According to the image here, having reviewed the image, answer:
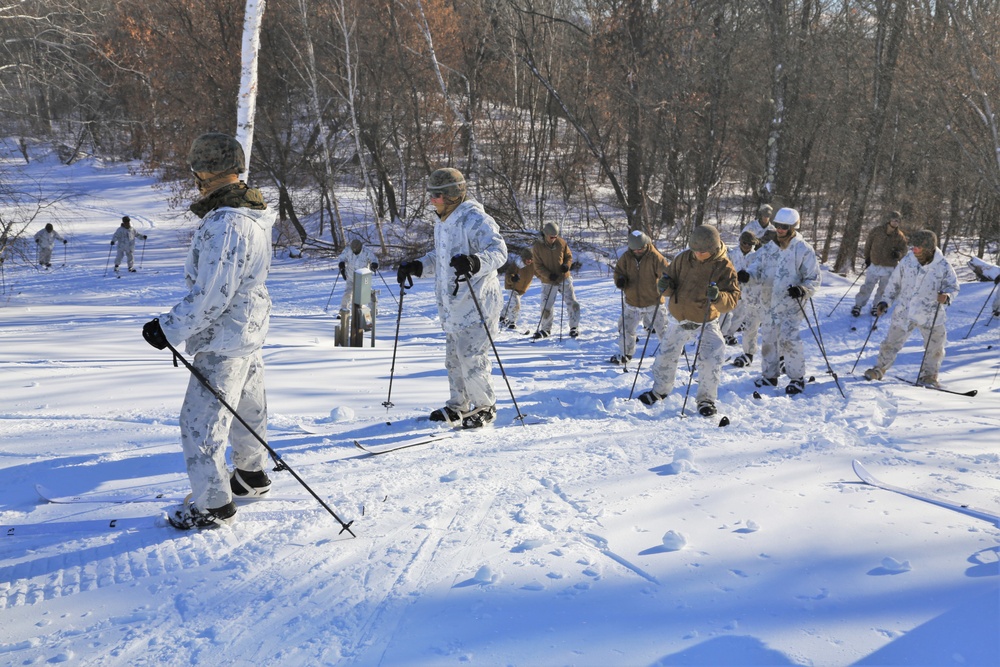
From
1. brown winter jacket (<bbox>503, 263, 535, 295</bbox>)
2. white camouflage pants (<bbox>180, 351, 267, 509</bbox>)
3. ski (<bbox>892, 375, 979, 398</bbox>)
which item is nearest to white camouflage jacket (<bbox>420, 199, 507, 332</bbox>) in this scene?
white camouflage pants (<bbox>180, 351, 267, 509</bbox>)

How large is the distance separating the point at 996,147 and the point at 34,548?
1563cm

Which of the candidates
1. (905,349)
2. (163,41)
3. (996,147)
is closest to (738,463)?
(905,349)

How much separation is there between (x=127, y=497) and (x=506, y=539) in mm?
1987

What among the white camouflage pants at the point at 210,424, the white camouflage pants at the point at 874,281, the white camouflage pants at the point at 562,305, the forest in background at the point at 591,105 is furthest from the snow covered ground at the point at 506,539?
the forest in background at the point at 591,105

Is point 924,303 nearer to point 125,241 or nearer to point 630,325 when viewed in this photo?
point 630,325

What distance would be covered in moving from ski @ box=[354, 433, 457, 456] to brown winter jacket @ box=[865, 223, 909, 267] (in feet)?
32.9

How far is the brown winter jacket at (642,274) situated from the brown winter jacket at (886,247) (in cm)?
536

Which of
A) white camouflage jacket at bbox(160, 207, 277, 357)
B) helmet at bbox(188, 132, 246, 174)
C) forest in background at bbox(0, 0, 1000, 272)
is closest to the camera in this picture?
white camouflage jacket at bbox(160, 207, 277, 357)

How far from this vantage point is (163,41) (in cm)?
2128

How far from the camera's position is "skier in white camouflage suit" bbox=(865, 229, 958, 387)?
7.73 metres

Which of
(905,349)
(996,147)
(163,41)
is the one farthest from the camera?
(163,41)

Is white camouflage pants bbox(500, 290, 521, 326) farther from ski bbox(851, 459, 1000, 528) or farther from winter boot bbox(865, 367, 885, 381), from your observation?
ski bbox(851, 459, 1000, 528)

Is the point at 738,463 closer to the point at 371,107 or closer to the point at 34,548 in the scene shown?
the point at 34,548

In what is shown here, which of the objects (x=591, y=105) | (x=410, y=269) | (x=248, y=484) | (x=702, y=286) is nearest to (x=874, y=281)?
(x=702, y=286)
